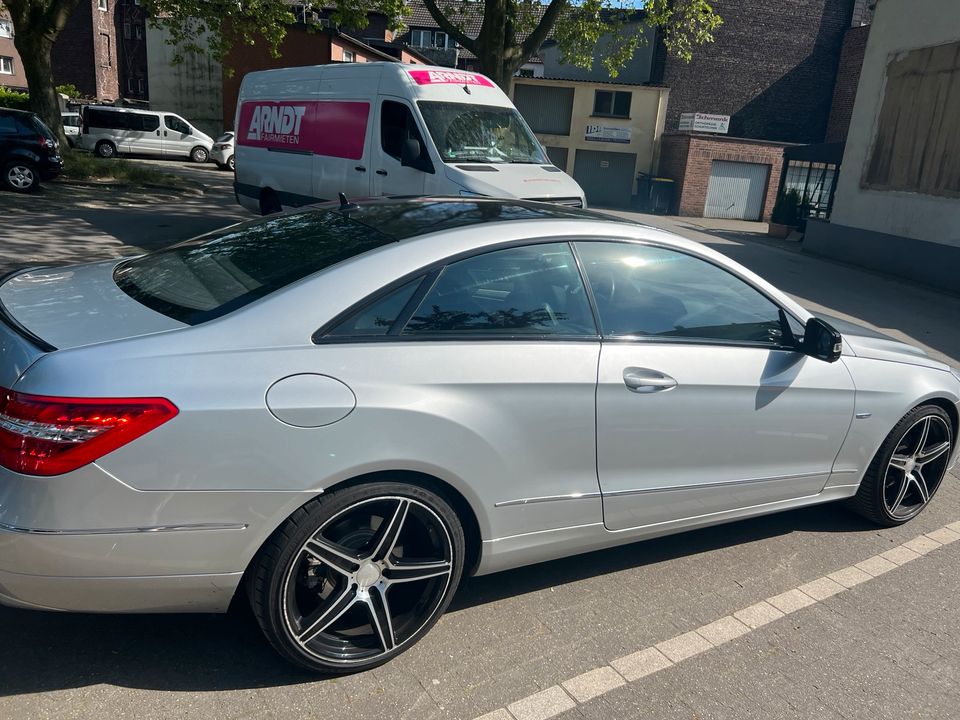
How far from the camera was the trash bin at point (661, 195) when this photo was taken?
106ft

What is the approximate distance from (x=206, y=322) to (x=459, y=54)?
187 ft

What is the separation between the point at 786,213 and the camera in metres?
24.1

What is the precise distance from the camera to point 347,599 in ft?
8.76

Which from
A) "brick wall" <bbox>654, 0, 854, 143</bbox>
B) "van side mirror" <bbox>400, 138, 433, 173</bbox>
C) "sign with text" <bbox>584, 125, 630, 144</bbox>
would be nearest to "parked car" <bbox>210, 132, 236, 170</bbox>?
"sign with text" <bbox>584, 125, 630, 144</bbox>

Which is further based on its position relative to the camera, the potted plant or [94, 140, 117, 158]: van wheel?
[94, 140, 117, 158]: van wheel

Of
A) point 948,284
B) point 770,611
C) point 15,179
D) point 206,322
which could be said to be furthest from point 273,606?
point 15,179

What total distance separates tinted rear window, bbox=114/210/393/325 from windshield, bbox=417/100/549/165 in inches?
272

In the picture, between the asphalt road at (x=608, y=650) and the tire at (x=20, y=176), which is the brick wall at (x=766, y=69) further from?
the asphalt road at (x=608, y=650)

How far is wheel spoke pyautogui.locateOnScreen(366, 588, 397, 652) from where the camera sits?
271cm

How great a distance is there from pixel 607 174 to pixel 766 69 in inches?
326

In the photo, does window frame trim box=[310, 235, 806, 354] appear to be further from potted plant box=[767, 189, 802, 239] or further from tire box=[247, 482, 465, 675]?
potted plant box=[767, 189, 802, 239]

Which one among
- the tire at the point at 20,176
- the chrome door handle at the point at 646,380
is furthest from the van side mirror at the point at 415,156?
the tire at the point at 20,176

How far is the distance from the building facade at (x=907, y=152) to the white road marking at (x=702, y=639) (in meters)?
12.4

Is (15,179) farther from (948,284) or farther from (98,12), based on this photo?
(98,12)
